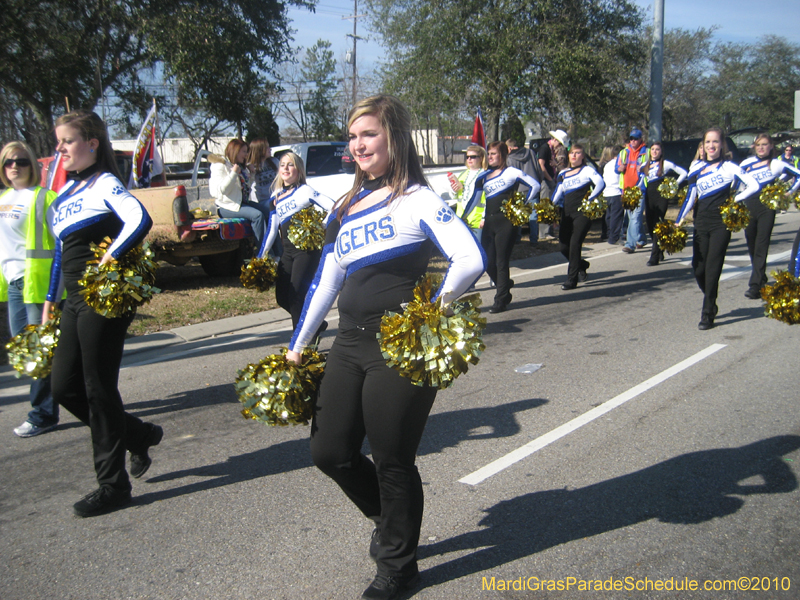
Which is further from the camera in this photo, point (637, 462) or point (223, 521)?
point (637, 462)

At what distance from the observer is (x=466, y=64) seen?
68.2 feet

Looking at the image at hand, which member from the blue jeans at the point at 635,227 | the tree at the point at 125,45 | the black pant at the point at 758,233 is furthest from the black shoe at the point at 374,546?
the tree at the point at 125,45

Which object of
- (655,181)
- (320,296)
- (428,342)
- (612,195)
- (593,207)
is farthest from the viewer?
(612,195)

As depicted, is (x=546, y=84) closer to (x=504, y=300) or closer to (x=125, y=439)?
(x=504, y=300)

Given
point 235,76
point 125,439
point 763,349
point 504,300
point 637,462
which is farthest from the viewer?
point 235,76

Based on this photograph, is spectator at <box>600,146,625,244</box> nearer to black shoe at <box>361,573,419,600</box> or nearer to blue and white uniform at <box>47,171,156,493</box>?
blue and white uniform at <box>47,171,156,493</box>

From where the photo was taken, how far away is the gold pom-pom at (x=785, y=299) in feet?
15.1

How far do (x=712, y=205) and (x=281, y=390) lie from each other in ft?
19.4

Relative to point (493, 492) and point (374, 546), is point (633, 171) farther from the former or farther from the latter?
point (374, 546)

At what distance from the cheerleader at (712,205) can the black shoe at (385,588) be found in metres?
5.47

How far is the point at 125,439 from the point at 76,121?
1.69 m

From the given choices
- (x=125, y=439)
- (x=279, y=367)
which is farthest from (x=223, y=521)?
(x=279, y=367)

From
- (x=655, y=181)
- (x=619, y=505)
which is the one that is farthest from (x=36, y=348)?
(x=655, y=181)

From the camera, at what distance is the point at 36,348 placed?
157 inches
